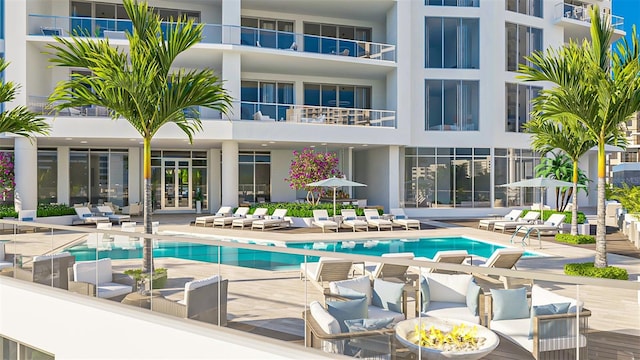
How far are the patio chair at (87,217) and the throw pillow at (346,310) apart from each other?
1611 cm

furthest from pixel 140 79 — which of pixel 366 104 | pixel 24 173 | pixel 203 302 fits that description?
pixel 366 104

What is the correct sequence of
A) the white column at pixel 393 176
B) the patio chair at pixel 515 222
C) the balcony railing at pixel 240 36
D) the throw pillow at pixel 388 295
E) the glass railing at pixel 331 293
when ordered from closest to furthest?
the glass railing at pixel 331 293 < the throw pillow at pixel 388 295 < the patio chair at pixel 515 222 < the balcony railing at pixel 240 36 < the white column at pixel 393 176

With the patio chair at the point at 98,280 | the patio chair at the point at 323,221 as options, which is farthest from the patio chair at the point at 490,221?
the patio chair at the point at 98,280

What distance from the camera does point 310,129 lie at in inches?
798

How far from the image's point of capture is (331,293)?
539 cm

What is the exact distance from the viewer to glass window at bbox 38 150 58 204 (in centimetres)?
2181

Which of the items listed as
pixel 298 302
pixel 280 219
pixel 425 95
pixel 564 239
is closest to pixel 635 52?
pixel 564 239

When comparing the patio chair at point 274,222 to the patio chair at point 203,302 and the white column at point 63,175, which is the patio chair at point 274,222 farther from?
the patio chair at point 203,302

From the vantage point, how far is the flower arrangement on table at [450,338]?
4.27 metres

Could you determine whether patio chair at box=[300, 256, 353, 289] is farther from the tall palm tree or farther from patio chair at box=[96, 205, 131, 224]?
patio chair at box=[96, 205, 131, 224]

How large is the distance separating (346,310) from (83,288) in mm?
4093

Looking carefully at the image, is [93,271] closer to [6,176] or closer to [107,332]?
[107,332]

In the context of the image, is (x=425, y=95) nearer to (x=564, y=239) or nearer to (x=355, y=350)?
(x=564, y=239)

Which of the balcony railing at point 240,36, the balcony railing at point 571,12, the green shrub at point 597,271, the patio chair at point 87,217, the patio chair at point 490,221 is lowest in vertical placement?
the green shrub at point 597,271
